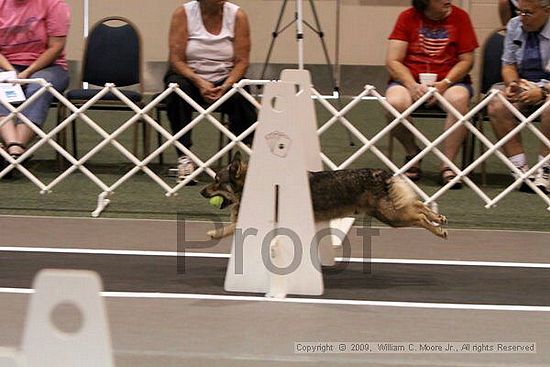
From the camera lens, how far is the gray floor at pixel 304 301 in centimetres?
285

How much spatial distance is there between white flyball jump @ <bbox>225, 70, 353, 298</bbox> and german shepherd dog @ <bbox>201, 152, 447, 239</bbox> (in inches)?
6.7

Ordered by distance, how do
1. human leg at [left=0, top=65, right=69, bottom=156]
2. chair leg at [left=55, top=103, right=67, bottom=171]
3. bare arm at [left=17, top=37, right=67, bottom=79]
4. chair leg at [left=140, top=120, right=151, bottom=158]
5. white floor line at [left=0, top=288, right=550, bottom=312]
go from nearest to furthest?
1. white floor line at [left=0, top=288, right=550, bottom=312]
2. human leg at [left=0, top=65, right=69, bottom=156]
3. bare arm at [left=17, top=37, right=67, bottom=79]
4. chair leg at [left=55, top=103, right=67, bottom=171]
5. chair leg at [left=140, top=120, right=151, bottom=158]

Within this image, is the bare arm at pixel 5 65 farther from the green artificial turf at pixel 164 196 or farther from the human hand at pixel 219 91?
the human hand at pixel 219 91

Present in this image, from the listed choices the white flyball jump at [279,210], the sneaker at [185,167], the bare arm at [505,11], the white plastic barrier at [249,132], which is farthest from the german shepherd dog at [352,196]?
the bare arm at [505,11]

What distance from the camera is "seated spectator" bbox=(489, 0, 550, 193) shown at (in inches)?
206

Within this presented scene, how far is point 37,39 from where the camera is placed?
5629 mm

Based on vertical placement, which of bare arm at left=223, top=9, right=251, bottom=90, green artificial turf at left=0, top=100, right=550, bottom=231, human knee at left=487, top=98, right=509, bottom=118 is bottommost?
green artificial turf at left=0, top=100, right=550, bottom=231

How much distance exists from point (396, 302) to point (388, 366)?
27.7 inches

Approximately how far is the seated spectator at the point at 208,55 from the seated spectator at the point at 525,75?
1319 millimetres

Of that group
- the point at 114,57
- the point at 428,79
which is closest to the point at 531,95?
the point at 428,79

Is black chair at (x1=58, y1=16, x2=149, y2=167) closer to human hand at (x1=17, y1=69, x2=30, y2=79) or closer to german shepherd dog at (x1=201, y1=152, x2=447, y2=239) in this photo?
human hand at (x1=17, y1=69, x2=30, y2=79)

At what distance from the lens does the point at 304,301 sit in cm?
342

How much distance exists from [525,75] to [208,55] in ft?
5.49

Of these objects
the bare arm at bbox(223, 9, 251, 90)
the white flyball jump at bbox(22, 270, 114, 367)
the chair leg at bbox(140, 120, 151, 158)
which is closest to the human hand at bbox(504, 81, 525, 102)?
the bare arm at bbox(223, 9, 251, 90)
